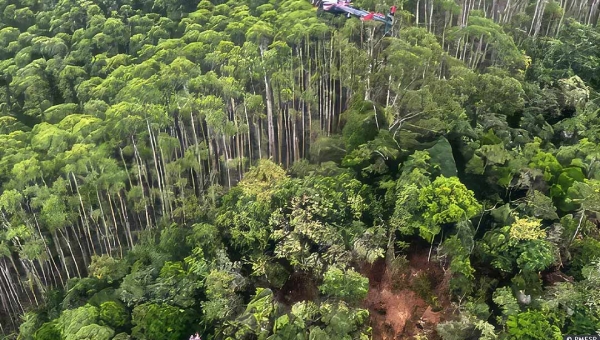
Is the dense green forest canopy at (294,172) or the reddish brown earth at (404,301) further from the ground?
the dense green forest canopy at (294,172)

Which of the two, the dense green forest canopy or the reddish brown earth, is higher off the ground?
the dense green forest canopy

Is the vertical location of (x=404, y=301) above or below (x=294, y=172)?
below

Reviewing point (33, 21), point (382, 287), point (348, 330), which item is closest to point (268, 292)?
point (348, 330)

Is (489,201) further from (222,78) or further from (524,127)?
(222,78)
